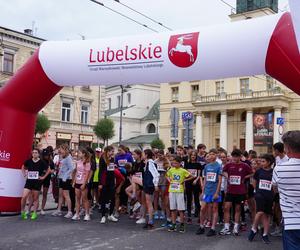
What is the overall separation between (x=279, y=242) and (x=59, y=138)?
33.3 m

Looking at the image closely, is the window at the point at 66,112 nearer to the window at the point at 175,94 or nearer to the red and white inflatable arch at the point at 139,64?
the window at the point at 175,94

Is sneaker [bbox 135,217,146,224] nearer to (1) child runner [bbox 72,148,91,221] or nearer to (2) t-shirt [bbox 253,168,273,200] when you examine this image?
Answer: (1) child runner [bbox 72,148,91,221]

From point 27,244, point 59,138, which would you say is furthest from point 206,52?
point 59,138

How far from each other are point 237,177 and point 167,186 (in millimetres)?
2060

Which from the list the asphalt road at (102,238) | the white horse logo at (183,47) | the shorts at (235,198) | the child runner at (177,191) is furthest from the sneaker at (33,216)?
the white horse logo at (183,47)

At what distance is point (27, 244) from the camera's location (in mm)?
7383

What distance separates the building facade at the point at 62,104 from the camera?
116 ft

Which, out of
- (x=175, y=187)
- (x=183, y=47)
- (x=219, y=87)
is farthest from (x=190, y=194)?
(x=219, y=87)

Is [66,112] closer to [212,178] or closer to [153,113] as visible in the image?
[153,113]

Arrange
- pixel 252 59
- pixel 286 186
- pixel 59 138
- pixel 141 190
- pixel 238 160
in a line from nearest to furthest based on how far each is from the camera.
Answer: pixel 286 186
pixel 252 59
pixel 238 160
pixel 141 190
pixel 59 138

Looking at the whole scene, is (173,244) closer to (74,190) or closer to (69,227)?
(69,227)

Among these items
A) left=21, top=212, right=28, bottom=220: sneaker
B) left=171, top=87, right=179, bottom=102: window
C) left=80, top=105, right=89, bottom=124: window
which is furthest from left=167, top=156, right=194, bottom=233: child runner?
left=171, top=87, right=179, bottom=102: window

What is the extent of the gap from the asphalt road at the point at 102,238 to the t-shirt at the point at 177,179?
890 mm

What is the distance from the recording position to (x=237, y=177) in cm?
877
